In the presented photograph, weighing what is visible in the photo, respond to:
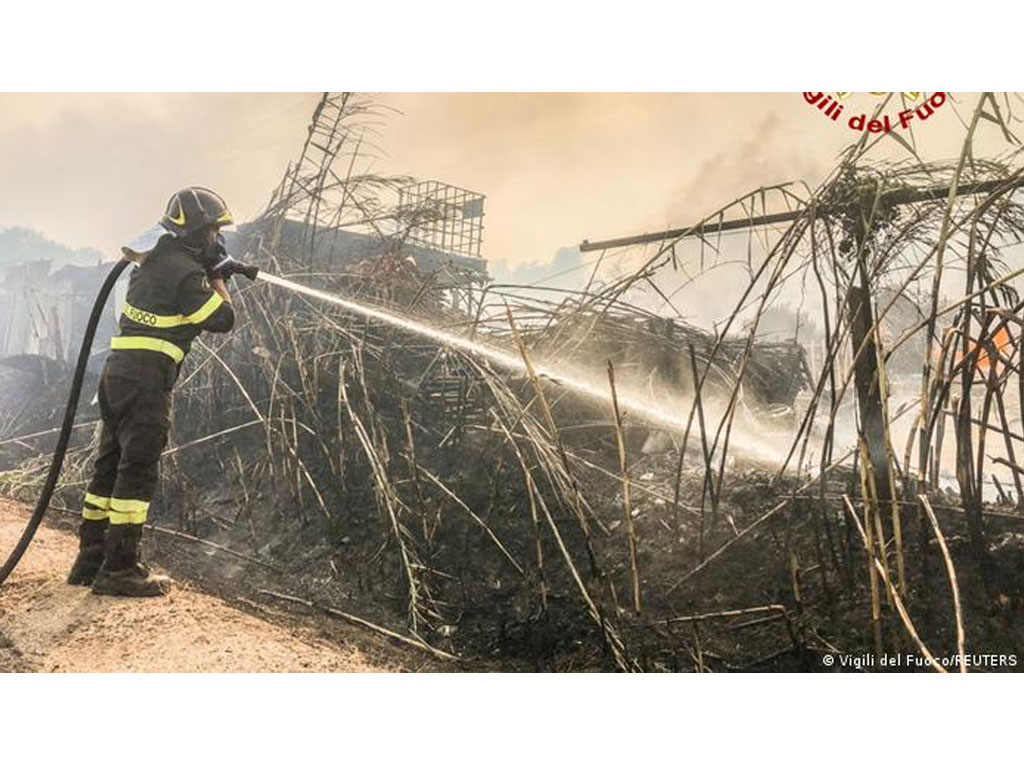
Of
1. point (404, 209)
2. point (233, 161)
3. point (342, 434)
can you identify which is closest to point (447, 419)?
point (342, 434)

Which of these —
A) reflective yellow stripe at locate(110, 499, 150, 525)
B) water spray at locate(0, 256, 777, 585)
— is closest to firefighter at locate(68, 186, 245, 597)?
reflective yellow stripe at locate(110, 499, 150, 525)

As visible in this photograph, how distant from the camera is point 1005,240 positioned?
2.67 meters

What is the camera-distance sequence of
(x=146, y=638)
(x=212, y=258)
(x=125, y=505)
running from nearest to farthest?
(x=146, y=638) → (x=125, y=505) → (x=212, y=258)

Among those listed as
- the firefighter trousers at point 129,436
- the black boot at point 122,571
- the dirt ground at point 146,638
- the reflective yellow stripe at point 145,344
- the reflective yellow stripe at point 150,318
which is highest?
the reflective yellow stripe at point 150,318

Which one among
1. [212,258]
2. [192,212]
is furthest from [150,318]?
[192,212]

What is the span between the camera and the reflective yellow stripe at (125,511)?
2855 mm

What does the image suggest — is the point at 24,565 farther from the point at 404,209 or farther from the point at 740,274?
the point at 740,274

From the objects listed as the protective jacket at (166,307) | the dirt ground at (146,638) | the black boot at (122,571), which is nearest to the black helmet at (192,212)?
the protective jacket at (166,307)

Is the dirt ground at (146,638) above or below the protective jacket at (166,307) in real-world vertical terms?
below

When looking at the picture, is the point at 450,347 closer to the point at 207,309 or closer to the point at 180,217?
the point at 207,309

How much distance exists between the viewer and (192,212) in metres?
3.02

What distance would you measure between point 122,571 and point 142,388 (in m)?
0.70

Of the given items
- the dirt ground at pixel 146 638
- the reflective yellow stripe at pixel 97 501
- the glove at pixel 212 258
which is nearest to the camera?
the dirt ground at pixel 146 638

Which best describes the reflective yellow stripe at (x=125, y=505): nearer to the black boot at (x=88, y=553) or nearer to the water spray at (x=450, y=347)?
the black boot at (x=88, y=553)
